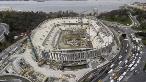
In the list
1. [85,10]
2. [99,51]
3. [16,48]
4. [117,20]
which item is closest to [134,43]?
[99,51]

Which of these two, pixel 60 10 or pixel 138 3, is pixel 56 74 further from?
pixel 138 3

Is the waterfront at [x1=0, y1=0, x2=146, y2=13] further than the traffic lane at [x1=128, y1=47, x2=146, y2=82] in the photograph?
Yes

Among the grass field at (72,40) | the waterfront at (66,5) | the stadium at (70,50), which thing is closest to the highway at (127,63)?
the stadium at (70,50)

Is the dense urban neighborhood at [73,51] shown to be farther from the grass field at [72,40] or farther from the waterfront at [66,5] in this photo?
the waterfront at [66,5]

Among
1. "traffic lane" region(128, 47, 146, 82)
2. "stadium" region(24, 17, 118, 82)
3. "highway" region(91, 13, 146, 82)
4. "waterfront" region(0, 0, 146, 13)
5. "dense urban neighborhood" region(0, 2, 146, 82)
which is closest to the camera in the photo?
"traffic lane" region(128, 47, 146, 82)

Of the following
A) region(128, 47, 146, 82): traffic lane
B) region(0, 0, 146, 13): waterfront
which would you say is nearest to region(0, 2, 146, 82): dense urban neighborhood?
region(128, 47, 146, 82): traffic lane

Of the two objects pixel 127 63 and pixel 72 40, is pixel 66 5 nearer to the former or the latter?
pixel 72 40

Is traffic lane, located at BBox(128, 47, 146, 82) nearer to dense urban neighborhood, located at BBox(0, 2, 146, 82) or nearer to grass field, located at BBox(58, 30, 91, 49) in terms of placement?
dense urban neighborhood, located at BBox(0, 2, 146, 82)

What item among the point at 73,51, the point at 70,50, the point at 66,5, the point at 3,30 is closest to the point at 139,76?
the point at 73,51
